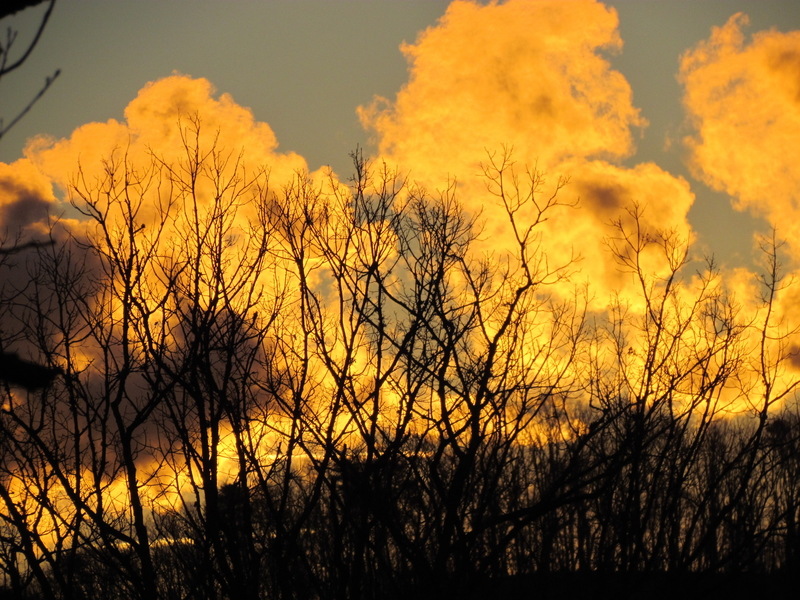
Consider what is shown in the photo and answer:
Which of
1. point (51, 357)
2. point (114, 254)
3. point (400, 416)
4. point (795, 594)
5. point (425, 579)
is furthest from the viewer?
point (795, 594)

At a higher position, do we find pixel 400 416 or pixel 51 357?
pixel 51 357

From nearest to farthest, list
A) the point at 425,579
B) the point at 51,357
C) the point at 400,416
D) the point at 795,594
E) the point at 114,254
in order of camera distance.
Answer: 1. the point at 425,579
2. the point at 400,416
3. the point at 114,254
4. the point at 51,357
5. the point at 795,594

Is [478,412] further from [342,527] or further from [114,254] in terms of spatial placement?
[114,254]

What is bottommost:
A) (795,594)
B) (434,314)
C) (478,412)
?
(795,594)

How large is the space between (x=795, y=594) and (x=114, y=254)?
106 ft

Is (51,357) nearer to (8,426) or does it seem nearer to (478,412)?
(8,426)

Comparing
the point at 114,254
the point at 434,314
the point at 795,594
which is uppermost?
the point at 114,254

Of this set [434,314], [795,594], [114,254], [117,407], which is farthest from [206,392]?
[795,594]

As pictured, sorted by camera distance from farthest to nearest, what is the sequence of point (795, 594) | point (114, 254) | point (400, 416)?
point (795, 594), point (114, 254), point (400, 416)

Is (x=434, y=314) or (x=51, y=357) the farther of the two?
(x=51, y=357)

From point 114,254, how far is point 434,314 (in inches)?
164

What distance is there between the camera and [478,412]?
8625 millimetres

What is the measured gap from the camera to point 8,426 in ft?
35.8

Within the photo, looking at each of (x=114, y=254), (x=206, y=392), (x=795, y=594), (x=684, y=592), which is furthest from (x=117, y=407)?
(x=795, y=594)
